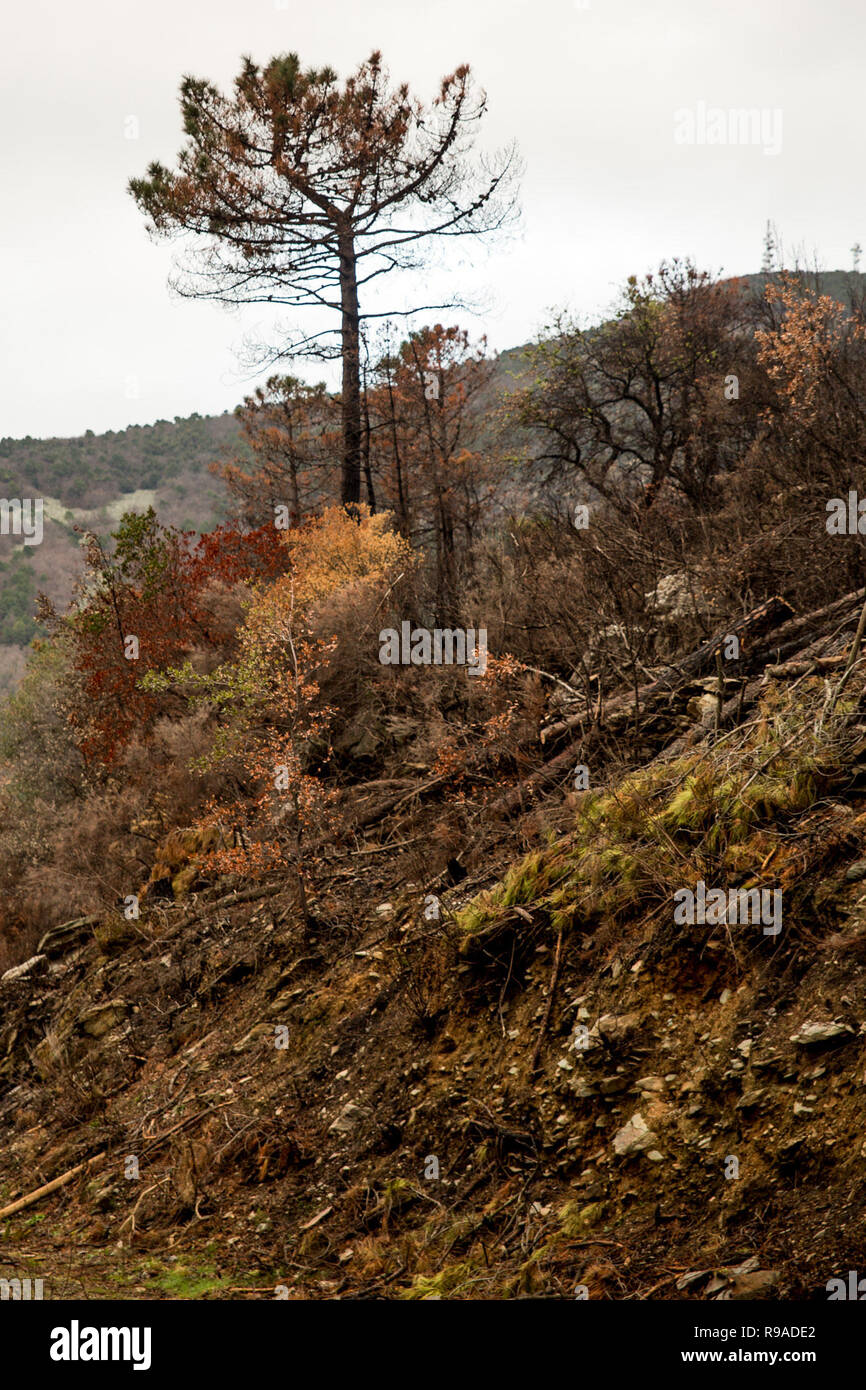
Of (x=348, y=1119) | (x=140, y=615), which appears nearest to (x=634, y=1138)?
(x=348, y=1119)

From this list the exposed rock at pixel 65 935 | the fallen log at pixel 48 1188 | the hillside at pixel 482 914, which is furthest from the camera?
the exposed rock at pixel 65 935

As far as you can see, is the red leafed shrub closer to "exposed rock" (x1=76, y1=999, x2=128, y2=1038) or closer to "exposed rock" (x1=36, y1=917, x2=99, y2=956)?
"exposed rock" (x1=36, y1=917, x2=99, y2=956)

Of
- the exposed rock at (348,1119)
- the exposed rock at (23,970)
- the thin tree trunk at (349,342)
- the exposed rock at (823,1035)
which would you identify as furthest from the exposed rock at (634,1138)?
the thin tree trunk at (349,342)

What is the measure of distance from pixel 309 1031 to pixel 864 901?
3833 mm

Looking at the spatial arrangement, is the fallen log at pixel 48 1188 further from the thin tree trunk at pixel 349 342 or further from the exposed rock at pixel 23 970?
the thin tree trunk at pixel 349 342

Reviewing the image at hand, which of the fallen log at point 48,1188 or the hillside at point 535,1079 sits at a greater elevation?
the hillside at point 535,1079

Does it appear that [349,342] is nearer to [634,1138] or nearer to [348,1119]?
[348,1119]

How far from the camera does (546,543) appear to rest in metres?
12.8

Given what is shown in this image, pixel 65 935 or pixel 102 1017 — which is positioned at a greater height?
pixel 65 935

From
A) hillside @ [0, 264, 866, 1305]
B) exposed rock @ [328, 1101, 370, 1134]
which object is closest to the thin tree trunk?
hillside @ [0, 264, 866, 1305]

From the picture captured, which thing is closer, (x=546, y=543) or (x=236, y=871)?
(x=236, y=871)

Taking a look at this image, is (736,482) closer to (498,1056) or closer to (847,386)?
(847,386)

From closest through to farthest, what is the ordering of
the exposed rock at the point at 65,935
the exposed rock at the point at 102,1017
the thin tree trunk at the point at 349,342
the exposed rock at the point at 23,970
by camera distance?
the exposed rock at the point at 102,1017
the exposed rock at the point at 23,970
the exposed rock at the point at 65,935
the thin tree trunk at the point at 349,342

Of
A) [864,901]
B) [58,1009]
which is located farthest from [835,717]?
[58,1009]
